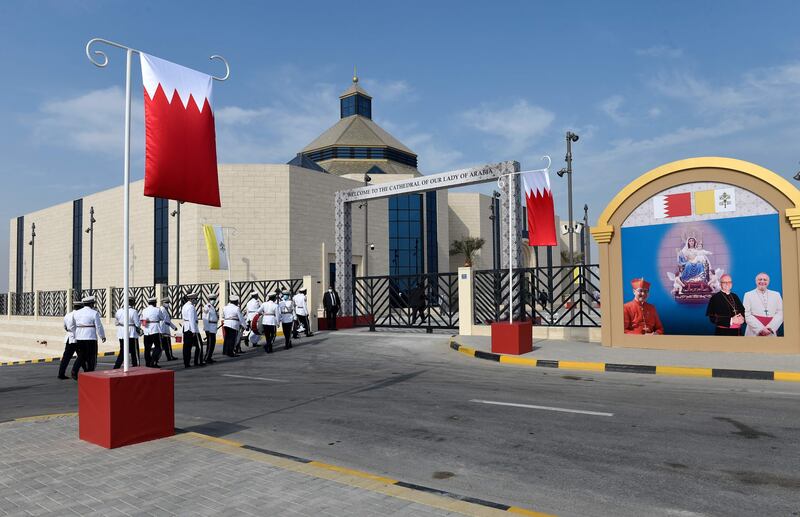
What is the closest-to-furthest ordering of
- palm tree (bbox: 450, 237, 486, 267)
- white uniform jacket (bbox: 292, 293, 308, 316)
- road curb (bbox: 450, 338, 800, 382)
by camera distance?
1. road curb (bbox: 450, 338, 800, 382)
2. white uniform jacket (bbox: 292, 293, 308, 316)
3. palm tree (bbox: 450, 237, 486, 267)

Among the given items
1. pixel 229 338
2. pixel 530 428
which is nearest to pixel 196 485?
pixel 530 428

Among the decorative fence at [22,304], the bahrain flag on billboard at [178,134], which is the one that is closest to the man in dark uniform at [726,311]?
the bahrain flag on billboard at [178,134]

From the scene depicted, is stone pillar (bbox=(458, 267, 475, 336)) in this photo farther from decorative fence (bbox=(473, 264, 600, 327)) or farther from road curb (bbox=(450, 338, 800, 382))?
road curb (bbox=(450, 338, 800, 382))

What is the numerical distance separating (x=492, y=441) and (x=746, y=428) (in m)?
3.01

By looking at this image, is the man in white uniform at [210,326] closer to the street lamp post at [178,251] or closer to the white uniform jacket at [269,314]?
the white uniform jacket at [269,314]

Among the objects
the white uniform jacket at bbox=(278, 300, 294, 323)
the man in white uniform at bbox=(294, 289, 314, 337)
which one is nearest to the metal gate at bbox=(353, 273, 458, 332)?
the man in white uniform at bbox=(294, 289, 314, 337)

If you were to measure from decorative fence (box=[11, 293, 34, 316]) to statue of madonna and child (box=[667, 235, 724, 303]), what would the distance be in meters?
42.9

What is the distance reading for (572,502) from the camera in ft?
14.8

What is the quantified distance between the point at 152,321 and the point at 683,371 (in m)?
12.4

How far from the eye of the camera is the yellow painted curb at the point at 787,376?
34.4 ft

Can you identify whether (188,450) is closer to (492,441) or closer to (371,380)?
(492,441)

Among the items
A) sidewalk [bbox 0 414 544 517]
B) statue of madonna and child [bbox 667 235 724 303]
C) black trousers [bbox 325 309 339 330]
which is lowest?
sidewalk [bbox 0 414 544 517]

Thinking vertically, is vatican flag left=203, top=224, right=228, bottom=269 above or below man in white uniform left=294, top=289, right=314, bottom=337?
above

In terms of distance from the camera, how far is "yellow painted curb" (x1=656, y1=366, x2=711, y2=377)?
11.3m
